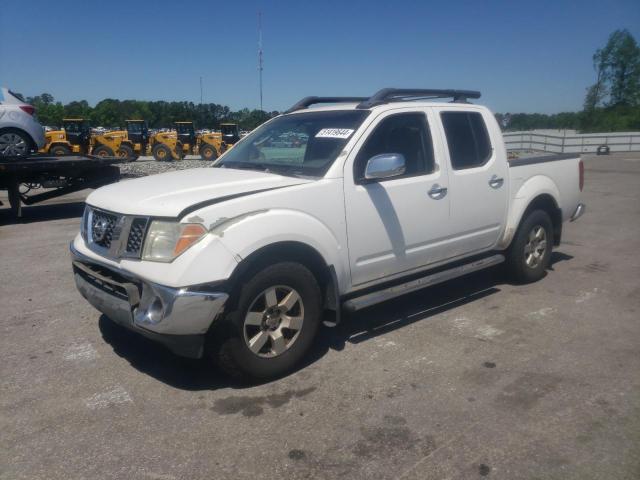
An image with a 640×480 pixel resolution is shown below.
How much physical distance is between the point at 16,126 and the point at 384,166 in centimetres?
960

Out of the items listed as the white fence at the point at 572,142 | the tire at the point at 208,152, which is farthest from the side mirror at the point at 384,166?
the white fence at the point at 572,142

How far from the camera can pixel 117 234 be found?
3.42m

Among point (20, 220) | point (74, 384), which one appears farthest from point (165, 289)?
point (20, 220)

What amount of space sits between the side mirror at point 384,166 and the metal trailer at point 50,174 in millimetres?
7782

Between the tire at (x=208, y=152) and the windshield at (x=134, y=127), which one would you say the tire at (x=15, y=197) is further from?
the tire at (x=208, y=152)

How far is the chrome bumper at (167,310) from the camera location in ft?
10.0

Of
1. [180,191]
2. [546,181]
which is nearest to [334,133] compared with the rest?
[180,191]

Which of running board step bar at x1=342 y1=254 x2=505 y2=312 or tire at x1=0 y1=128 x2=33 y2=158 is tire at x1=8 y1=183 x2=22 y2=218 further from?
running board step bar at x1=342 y1=254 x2=505 y2=312

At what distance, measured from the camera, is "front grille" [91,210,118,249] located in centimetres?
353

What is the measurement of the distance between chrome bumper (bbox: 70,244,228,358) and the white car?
8.78 meters

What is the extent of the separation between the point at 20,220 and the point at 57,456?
28.4 feet

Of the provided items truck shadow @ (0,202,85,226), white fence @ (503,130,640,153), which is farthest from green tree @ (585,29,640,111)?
truck shadow @ (0,202,85,226)

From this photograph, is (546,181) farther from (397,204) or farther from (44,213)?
(44,213)

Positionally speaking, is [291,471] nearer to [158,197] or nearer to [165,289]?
[165,289]
